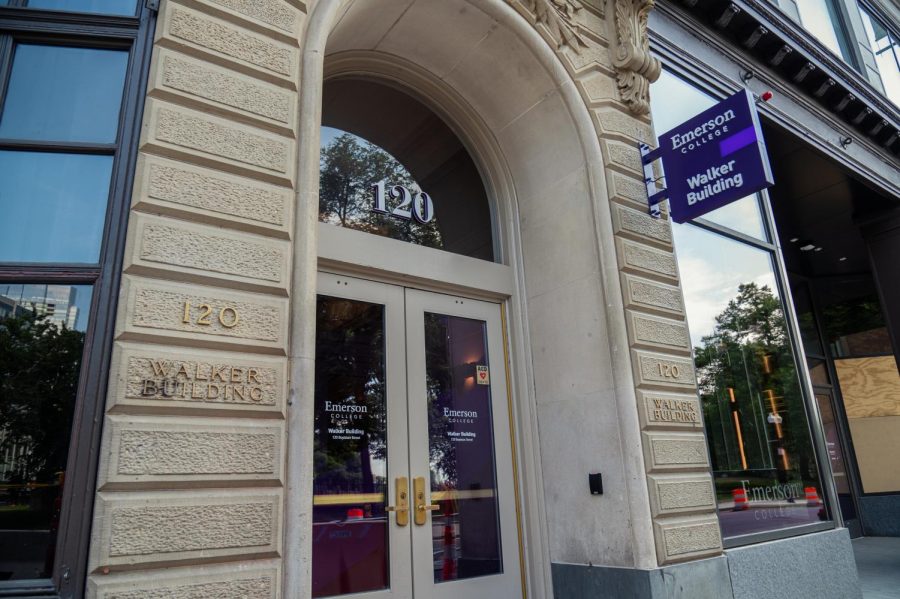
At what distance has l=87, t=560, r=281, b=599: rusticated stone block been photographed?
304 centimetres

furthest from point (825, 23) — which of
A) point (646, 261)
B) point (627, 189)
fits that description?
point (646, 261)

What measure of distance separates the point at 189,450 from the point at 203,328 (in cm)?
70

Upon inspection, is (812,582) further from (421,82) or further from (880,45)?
Answer: (880,45)

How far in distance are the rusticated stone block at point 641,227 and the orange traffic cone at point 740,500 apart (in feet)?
9.10

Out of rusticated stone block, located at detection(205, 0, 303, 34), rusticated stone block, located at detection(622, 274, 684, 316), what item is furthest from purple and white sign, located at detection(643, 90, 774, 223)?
rusticated stone block, located at detection(205, 0, 303, 34)

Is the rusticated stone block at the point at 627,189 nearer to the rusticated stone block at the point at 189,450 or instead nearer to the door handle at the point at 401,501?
the door handle at the point at 401,501

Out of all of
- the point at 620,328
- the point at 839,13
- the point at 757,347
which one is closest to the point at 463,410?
the point at 620,328

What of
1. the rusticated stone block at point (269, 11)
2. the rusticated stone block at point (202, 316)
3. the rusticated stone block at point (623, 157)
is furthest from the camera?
the rusticated stone block at point (623, 157)

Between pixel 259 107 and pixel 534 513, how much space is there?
4398 millimetres

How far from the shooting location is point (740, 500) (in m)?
6.69

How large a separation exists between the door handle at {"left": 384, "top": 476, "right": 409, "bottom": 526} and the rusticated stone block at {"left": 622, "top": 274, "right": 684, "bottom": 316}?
2.71 m

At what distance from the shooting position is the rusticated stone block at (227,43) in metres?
4.05

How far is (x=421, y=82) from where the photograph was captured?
6895mm

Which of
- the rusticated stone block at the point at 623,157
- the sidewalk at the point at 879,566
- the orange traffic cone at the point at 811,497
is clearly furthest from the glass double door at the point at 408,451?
the sidewalk at the point at 879,566
